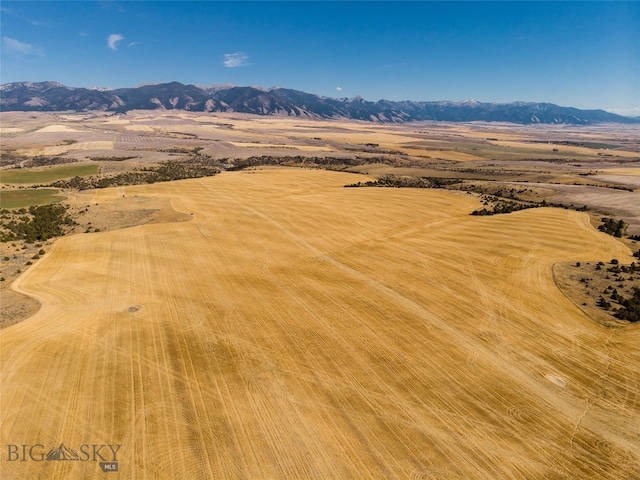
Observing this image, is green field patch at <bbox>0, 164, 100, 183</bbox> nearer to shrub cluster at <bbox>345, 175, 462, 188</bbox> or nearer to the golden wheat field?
the golden wheat field

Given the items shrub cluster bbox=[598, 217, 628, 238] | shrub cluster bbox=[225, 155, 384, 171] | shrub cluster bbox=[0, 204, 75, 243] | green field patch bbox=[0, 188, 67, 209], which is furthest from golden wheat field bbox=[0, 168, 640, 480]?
shrub cluster bbox=[225, 155, 384, 171]

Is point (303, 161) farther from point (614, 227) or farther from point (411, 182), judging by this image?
point (614, 227)


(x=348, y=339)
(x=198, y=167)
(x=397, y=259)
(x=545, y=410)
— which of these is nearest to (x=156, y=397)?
(x=348, y=339)

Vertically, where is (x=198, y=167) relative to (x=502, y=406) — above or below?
above

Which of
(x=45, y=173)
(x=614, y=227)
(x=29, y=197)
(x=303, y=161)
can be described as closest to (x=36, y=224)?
(x=29, y=197)

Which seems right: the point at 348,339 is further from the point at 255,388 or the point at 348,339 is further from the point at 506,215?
the point at 506,215
